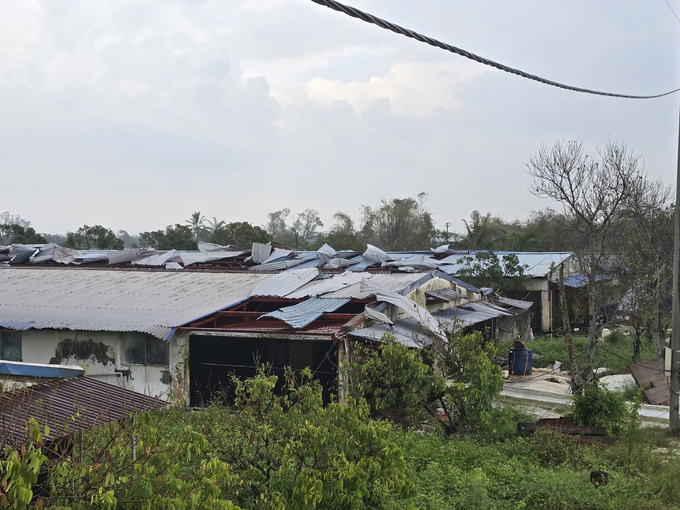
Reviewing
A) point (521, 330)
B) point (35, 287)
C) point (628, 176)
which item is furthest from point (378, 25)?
point (521, 330)

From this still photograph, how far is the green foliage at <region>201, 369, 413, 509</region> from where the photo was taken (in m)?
5.87

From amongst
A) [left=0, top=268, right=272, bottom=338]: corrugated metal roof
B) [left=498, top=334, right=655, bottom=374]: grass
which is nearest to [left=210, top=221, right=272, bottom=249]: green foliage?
[left=0, top=268, right=272, bottom=338]: corrugated metal roof

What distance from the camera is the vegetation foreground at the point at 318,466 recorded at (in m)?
4.13

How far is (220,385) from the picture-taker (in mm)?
14648

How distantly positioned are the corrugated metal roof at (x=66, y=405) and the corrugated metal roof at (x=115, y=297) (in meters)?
7.79

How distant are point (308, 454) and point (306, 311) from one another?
9.10m

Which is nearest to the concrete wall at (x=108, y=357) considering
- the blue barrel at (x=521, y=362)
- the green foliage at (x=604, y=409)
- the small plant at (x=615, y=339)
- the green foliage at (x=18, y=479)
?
the green foliage at (x=604, y=409)

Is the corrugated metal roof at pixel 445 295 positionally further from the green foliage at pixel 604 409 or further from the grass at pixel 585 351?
the green foliage at pixel 604 409

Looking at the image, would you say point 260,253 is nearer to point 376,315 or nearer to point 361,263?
point 361,263

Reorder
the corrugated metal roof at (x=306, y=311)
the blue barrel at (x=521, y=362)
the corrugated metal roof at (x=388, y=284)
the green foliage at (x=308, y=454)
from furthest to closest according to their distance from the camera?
the blue barrel at (x=521, y=362) < the corrugated metal roof at (x=388, y=284) < the corrugated metal roof at (x=306, y=311) < the green foliage at (x=308, y=454)

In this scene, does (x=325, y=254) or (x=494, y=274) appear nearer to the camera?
(x=494, y=274)

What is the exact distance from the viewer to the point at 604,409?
443 inches

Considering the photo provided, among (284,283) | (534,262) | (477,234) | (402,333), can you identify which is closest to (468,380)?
(402,333)

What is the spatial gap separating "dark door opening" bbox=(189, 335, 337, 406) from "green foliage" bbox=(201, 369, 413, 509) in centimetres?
732
